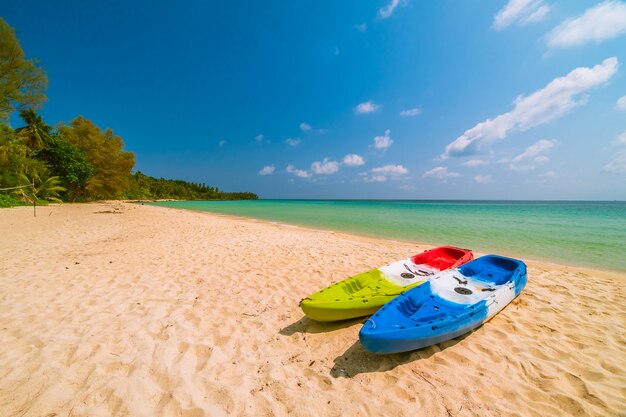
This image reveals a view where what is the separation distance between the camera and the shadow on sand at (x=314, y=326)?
3.77 meters

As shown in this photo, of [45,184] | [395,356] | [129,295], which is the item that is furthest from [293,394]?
[45,184]

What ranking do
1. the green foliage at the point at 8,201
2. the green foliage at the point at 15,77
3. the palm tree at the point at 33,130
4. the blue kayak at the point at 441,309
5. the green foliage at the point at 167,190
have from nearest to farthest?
the blue kayak at the point at 441,309 → the green foliage at the point at 15,77 → the green foliage at the point at 8,201 → the palm tree at the point at 33,130 → the green foliage at the point at 167,190

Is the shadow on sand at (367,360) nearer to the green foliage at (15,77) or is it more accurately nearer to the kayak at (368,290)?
the kayak at (368,290)

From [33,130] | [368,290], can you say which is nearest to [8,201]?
[33,130]

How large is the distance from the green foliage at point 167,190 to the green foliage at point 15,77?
145 ft

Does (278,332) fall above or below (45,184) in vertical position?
below

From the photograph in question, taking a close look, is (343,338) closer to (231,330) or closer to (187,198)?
(231,330)

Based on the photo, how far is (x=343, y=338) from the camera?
3.57 metres

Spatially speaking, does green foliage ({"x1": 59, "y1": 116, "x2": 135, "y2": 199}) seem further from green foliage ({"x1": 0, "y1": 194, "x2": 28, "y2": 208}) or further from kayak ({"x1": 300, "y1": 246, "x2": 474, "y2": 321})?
kayak ({"x1": 300, "y1": 246, "x2": 474, "y2": 321})

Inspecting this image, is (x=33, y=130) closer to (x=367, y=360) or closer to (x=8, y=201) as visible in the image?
(x=8, y=201)

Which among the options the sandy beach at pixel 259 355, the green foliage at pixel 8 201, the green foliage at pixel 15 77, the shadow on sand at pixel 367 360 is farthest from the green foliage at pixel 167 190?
the shadow on sand at pixel 367 360

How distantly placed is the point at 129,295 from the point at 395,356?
4974 millimetres

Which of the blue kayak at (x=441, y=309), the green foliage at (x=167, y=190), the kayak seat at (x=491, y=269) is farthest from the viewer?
the green foliage at (x=167, y=190)

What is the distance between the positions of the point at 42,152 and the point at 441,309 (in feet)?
137
